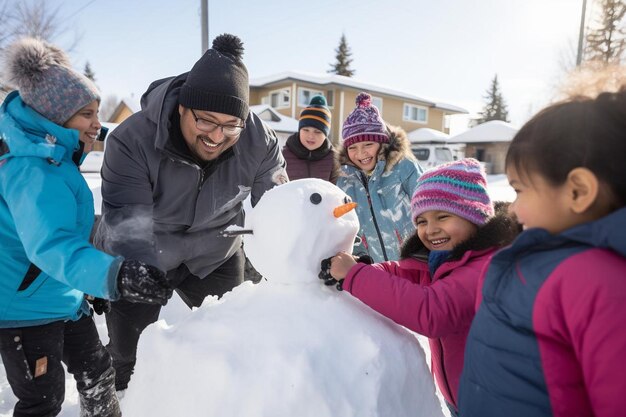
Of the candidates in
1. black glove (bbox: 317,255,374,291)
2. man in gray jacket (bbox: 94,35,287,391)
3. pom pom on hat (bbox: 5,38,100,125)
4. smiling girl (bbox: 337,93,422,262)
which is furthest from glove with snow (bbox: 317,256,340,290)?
smiling girl (bbox: 337,93,422,262)

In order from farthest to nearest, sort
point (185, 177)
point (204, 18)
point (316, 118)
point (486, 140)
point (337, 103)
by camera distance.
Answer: point (486, 140) → point (337, 103) → point (204, 18) → point (316, 118) → point (185, 177)

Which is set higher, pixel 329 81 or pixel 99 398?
pixel 329 81

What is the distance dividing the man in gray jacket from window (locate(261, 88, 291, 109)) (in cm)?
2109

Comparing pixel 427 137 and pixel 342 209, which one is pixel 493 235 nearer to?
pixel 342 209

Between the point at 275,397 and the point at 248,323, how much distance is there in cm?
24

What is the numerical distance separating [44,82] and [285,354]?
1568 mm

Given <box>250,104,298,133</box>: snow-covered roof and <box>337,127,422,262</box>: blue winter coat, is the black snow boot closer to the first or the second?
<box>337,127,422,262</box>: blue winter coat

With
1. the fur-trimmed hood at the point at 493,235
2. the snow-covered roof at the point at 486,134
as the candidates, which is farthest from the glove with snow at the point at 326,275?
the snow-covered roof at the point at 486,134

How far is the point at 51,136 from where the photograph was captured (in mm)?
1675

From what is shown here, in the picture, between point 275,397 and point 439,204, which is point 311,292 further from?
point 439,204

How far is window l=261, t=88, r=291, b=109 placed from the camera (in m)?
23.0

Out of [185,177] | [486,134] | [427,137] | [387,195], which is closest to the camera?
[185,177]

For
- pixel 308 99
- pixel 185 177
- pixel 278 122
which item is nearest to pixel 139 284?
pixel 185 177

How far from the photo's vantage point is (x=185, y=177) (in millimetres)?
2076
